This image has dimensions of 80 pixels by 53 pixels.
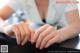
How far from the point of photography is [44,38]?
1.44 feet

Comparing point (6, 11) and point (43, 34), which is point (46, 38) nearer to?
point (43, 34)

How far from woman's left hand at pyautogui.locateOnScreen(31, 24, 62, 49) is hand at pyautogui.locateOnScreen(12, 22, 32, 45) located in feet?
0.08

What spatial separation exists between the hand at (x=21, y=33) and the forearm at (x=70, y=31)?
0.33 ft

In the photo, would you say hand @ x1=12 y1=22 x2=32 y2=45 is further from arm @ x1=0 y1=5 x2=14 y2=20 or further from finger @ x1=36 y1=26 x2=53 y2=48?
arm @ x1=0 y1=5 x2=14 y2=20

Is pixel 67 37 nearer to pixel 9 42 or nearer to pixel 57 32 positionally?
pixel 57 32

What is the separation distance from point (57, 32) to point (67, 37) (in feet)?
0.11

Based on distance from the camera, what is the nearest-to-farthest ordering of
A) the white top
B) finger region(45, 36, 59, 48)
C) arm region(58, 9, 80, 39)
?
finger region(45, 36, 59, 48) < arm region(58, 9, 80, 39) < the white top

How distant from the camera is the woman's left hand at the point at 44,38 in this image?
41 centimetres

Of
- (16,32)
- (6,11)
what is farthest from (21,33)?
(6,11)

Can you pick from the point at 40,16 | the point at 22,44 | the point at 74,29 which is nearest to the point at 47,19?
the point at 40,16

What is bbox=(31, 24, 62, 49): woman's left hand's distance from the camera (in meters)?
0.41

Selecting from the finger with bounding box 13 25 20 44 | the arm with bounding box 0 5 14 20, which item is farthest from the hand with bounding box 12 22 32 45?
the arm with bounding box 0 5 14 20

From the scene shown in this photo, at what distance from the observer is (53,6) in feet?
2.25

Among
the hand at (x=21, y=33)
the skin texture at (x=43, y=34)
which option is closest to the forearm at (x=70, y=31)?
the skin texture at (x=43, y=34)
